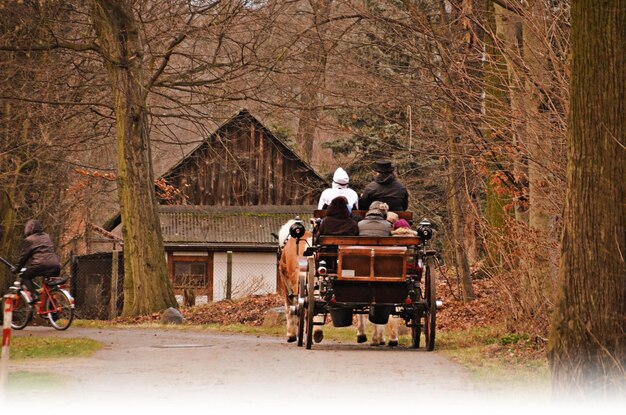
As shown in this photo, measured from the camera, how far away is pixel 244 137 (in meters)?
57.9

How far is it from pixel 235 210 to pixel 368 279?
42.6 metres

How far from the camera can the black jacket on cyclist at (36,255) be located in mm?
20922

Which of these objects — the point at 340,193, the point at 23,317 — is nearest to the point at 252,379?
the point at 340,193

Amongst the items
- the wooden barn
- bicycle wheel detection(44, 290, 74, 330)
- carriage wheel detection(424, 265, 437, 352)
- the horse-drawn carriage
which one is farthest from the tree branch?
the wooden barn

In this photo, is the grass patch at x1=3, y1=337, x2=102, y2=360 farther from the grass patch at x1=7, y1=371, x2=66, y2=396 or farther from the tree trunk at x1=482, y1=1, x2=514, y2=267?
the tree trunk at x1=482, y1=1, x2=514, y2=267

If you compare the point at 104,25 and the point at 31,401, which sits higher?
the point at 104,25

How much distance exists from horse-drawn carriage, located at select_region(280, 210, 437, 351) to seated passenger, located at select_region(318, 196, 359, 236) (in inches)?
7.2

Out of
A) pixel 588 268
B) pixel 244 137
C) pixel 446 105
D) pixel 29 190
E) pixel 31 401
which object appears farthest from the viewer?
pixel 244 137

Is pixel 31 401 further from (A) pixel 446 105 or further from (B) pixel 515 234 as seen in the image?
(A) pixel 446 105

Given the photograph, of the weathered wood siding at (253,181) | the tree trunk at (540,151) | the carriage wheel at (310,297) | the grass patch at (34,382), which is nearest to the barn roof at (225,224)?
the weathered wood siding at (253,181)

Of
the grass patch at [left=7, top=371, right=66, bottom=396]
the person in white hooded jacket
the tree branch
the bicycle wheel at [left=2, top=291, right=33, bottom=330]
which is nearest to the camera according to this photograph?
the grass patch at [left=7, top=371, right=66, bottom=396]

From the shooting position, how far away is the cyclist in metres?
20.9

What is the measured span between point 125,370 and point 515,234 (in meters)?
5.39

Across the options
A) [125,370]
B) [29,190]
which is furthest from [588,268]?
[29,190]
